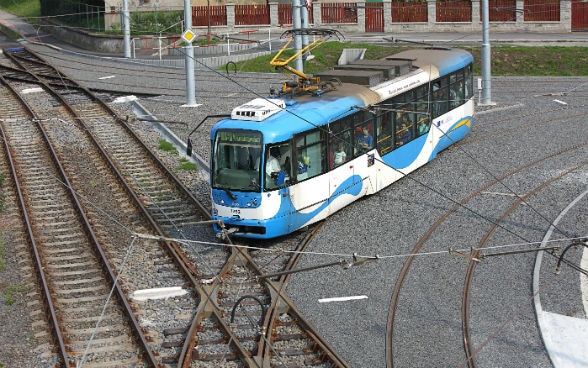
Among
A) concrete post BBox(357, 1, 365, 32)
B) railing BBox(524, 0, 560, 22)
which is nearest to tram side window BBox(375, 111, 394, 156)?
railing BBox(524, 0, 560, 22)

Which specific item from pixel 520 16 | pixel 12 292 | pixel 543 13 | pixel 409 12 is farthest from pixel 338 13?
pixel 12 292

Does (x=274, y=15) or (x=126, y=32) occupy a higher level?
(x=274, y=15)

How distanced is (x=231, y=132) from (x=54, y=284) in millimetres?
4262

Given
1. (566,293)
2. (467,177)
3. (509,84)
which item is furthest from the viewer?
(509,84)

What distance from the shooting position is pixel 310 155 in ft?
63.1

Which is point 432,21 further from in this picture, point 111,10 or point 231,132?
point 231,132

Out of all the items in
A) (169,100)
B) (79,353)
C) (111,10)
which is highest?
(111,10)

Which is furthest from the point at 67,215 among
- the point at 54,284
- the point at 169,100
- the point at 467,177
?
the point at 169,100

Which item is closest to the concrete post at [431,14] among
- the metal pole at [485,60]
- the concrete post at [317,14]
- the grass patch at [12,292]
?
the concrete post at [317,14]

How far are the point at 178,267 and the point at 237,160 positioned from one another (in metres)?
2.32

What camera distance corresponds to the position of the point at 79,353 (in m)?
14.5

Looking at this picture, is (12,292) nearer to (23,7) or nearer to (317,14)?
(317,14)

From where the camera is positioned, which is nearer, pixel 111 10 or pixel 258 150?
pixel 258 150

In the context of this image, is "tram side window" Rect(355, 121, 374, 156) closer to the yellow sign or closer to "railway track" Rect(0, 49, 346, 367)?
"railway track" Rect(0, 49, 346, 367)
